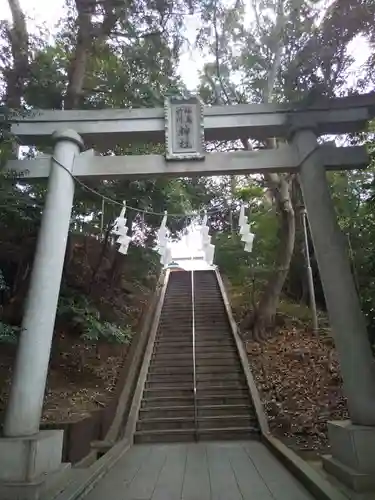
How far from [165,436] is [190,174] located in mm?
5074

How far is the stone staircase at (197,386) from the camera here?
7895 mm

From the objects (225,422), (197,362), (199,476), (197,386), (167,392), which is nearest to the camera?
(199,476)

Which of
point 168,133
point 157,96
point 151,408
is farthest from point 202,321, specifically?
point 168,133

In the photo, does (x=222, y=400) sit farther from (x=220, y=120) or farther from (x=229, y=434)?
(x=220, y=120)

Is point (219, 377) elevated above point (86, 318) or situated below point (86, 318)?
below

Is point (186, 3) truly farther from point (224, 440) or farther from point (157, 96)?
point (224, 440)

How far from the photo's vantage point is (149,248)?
527 inches

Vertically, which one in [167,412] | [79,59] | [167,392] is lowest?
[167,412]

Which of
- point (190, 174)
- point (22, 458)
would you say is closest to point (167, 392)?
point (22, 458)

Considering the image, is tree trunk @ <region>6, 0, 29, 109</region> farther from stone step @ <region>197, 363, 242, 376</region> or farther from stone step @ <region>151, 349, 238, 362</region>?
stone step @ <region>197, 363, 242, 376</region>

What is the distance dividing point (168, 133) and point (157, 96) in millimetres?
2653

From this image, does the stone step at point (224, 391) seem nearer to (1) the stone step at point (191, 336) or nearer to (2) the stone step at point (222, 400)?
(2) the stone step at point (222, 400)

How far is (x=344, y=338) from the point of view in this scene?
4.86 m

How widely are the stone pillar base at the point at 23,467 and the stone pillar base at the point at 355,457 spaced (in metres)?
3.11
